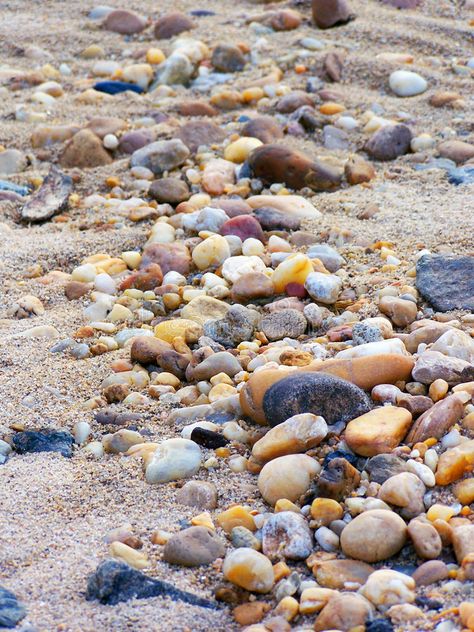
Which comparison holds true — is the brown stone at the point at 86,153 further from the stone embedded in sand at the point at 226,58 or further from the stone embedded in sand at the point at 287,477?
the stone embedded in sand at the point at 287,477

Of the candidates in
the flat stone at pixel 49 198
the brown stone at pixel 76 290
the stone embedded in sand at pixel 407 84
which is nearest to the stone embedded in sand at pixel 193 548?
the brown stone at pixel 76 290

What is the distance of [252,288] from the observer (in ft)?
10.2

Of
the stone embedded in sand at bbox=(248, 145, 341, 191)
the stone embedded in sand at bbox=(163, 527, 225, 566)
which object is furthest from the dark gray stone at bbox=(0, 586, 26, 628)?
the stone embedded in sand at bbox=(248, 145, 341, 191)

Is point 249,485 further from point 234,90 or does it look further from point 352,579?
point 234,90

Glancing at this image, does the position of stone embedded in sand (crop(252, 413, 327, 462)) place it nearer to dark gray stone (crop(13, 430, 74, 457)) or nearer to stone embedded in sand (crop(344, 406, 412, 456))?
stone embedded in sand (crop(344, 406, 412, 456))

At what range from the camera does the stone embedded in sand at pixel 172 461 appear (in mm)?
2223

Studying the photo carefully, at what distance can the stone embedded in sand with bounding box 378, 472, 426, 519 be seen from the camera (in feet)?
6.46

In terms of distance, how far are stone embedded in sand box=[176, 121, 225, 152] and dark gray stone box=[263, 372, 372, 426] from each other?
229 cm

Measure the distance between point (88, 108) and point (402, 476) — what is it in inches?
135

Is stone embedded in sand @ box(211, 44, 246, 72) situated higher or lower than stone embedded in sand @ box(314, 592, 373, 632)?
lower

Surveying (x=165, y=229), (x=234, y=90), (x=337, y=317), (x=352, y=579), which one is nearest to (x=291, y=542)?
(x=352, y=579)

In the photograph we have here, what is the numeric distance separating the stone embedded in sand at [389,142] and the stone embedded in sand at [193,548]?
8.84 ft

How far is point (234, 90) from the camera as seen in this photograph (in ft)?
16.4

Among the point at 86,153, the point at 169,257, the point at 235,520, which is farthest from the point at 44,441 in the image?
the point at 86,153
